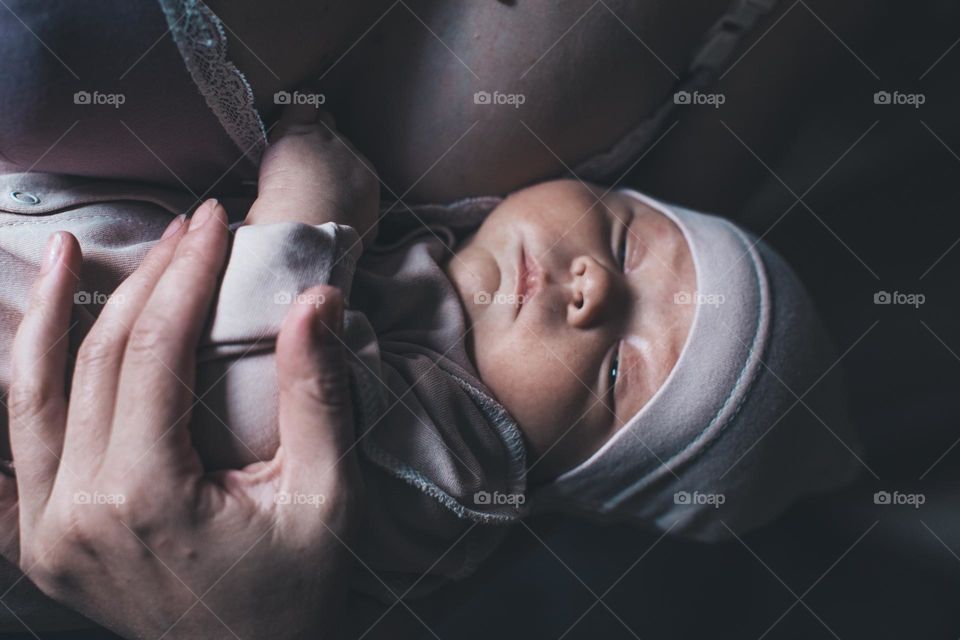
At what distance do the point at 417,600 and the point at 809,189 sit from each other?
0.89 metres

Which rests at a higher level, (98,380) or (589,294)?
(589,294)

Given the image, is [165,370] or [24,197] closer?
[165,370]

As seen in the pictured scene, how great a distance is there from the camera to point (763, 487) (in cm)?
87
